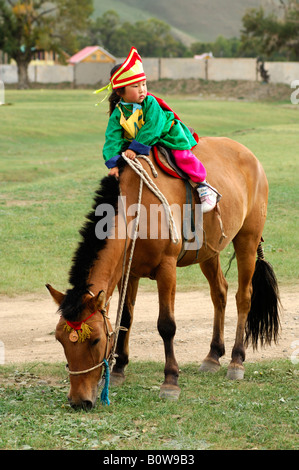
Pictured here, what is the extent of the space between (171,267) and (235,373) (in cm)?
132

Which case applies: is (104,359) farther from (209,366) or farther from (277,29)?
(277,29)

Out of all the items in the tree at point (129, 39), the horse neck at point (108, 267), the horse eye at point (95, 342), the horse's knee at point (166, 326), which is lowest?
the horse's knee at point (166, 326)

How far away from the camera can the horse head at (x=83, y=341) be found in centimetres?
429

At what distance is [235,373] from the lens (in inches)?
231

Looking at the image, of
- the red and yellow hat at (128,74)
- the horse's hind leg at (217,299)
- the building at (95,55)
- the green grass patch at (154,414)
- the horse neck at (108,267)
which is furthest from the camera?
the building at (95,55)

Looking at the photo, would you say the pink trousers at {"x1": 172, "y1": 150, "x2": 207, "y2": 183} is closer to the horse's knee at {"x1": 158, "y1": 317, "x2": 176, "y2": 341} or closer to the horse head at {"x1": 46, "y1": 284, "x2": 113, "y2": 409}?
the horse's knee at {"x1": 158, "y1": 317, "x2": 176, "y2": 341}

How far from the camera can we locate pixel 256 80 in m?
54.2

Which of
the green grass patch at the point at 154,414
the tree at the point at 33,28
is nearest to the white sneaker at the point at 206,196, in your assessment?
the green grass patch at the point at 154,414

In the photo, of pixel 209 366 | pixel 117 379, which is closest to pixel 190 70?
pixel 209 366

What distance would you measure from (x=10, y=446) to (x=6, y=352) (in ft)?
9.40

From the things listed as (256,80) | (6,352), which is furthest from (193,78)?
(6,352)

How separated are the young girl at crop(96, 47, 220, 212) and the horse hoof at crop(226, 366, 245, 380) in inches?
57.3

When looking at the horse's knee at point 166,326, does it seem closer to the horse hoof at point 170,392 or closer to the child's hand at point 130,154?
the horse hoof at point 170,392

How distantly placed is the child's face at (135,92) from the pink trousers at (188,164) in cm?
53
